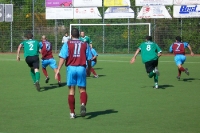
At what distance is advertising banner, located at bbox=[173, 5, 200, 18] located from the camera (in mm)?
36844

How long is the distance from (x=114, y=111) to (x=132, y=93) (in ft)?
12.1

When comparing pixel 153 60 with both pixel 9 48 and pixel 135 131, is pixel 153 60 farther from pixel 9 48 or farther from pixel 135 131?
pixel 9 48

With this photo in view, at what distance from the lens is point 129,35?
3938cm

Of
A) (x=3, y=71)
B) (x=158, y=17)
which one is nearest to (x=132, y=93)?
(x=3, y=71)

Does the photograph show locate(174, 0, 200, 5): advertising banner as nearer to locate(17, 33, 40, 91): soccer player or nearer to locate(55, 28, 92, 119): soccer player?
locate(17, 33, 40, 91): soccer player

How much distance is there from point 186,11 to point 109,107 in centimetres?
2607

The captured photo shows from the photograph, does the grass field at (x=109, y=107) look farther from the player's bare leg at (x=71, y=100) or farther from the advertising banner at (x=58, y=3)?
the advertising banner at (x=58, y=3)

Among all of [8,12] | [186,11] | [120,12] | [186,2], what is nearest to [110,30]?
[120,12]

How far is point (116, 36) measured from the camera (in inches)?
1575

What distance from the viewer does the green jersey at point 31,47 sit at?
16156 mm

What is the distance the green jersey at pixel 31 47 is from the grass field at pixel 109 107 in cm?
121

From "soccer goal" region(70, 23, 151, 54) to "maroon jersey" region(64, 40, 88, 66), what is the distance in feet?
93.5

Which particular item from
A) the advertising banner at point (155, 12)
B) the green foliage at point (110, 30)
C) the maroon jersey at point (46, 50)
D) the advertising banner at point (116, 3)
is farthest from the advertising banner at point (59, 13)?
the maroon jersey at point (46, 50)

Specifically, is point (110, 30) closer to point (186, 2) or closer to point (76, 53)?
point (186, 2)
